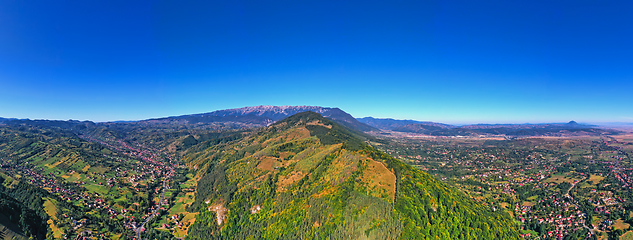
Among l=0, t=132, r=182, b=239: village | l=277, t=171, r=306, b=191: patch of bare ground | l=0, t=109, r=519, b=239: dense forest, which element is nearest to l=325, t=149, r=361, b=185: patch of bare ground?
l=0, t=109, r=519, b=239: dense forest

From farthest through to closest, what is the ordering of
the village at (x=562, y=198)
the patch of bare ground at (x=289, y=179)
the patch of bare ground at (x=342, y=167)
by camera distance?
the patch of bare ground at (x=289, y=179)
the patch of bare ground at (x=342, y=167)
the village at (x=562, y=198)

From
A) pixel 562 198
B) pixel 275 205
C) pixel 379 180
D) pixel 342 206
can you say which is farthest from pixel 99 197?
pixel 562 198

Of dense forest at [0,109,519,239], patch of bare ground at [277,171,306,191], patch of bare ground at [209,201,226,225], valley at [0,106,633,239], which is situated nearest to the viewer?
dense forest at [0,109,519,239]

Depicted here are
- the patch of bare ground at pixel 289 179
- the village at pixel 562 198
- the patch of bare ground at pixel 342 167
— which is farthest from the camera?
the patch of bare ground at pixel 289 179

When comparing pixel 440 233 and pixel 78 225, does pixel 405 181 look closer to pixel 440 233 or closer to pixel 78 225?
pixel 440 233

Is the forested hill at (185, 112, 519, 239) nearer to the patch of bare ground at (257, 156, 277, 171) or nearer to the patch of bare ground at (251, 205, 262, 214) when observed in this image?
the patch of bare ground at (251, 205, 262, 214)

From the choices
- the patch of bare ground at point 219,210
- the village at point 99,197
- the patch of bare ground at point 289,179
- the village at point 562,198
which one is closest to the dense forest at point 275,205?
the village at point 99,197

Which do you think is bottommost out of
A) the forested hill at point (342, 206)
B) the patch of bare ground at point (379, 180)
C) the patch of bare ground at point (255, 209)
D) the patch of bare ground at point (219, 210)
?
the patch of bare ground at point (219, 210)

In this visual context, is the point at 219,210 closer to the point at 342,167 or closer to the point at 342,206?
the point at 342,167

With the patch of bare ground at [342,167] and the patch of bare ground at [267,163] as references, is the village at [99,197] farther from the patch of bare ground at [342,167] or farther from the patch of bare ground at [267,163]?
the patch of bare ground at [342,167]
